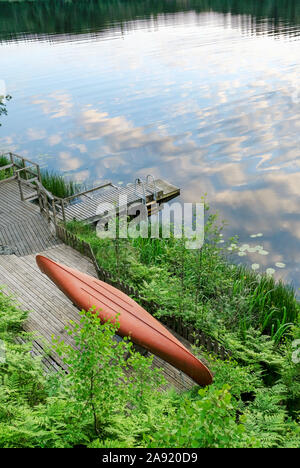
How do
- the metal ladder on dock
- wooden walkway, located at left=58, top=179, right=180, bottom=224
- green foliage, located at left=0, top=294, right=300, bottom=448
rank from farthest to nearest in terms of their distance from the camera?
the metal ladder on dock
wooden walkway, located at left=58, top=179, right=180, bottom=224
green foliage, located at left=0, top=294, right=300, bottom=448

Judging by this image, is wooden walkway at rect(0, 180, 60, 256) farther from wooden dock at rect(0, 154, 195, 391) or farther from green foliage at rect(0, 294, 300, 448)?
green foliage at rect(0, 294, 300, 448)

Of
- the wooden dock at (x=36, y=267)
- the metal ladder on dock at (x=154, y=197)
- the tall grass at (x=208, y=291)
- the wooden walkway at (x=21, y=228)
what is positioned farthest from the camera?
the metal ladder on dock at (x=154, y=197)

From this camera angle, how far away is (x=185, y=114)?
90.4 ft

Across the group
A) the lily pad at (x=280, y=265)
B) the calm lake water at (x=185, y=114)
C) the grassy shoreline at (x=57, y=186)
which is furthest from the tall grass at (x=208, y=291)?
the grassy shoreline at (x=57, y=186)

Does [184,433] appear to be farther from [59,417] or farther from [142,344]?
[142,344]

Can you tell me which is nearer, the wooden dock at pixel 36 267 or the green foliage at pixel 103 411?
the green foliage at pixel 103 411

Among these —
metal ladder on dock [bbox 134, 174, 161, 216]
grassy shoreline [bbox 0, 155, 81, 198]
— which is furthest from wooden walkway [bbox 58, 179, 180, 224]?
grassy shoreline [bbox 0, 155, 81, 198]

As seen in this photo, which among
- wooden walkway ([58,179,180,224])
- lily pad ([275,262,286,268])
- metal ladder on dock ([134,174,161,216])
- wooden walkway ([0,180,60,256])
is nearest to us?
wooden walkway ([0,180,60,256])

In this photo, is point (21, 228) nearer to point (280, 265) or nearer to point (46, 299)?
point (46, 299)

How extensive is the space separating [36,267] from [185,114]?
20.1 metres

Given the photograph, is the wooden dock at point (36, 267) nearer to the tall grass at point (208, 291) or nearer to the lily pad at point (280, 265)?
the tall grass at point (208, 291)

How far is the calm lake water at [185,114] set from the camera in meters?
17.8

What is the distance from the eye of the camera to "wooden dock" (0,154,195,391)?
7793 mm

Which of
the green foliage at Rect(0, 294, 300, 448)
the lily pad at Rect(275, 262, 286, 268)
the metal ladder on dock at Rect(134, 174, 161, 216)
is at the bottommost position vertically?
the lily pad at Rect(275, 262, 286, 268)
